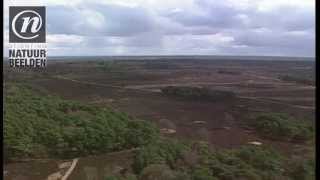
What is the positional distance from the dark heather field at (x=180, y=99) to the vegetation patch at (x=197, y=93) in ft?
0.05

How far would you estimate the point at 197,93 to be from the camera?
1.88 meters

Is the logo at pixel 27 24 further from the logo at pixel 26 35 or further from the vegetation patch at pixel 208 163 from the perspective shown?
the vegetation patch at pixel 208 163

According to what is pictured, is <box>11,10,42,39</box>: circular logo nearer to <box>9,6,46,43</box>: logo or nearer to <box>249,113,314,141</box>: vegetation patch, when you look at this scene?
<box>9,6,46,43</box>: logo

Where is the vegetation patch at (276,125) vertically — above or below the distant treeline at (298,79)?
below

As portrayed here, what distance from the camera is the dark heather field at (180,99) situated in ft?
5.95

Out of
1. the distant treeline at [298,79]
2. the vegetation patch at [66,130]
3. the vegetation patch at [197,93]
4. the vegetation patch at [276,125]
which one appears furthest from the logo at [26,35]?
the distant treeline at [298,79]

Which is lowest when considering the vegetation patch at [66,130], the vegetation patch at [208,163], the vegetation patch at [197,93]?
the vegetation patch at [208,163]

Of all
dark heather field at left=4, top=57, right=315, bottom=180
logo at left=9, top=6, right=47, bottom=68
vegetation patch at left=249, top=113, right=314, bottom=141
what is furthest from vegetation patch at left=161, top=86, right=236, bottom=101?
logo at left=9, top=6, right=47, bottom=68

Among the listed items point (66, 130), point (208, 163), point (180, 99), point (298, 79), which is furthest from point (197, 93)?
point (66, 130)

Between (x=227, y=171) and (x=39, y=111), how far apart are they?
0.89m

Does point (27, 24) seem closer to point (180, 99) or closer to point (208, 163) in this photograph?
point (180, 99)

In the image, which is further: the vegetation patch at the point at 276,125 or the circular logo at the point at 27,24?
the vegetation patch at the point at 276,125

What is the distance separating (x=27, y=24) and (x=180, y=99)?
2.37 ft

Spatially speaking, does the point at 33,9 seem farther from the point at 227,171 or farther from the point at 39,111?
the point at 227,171
